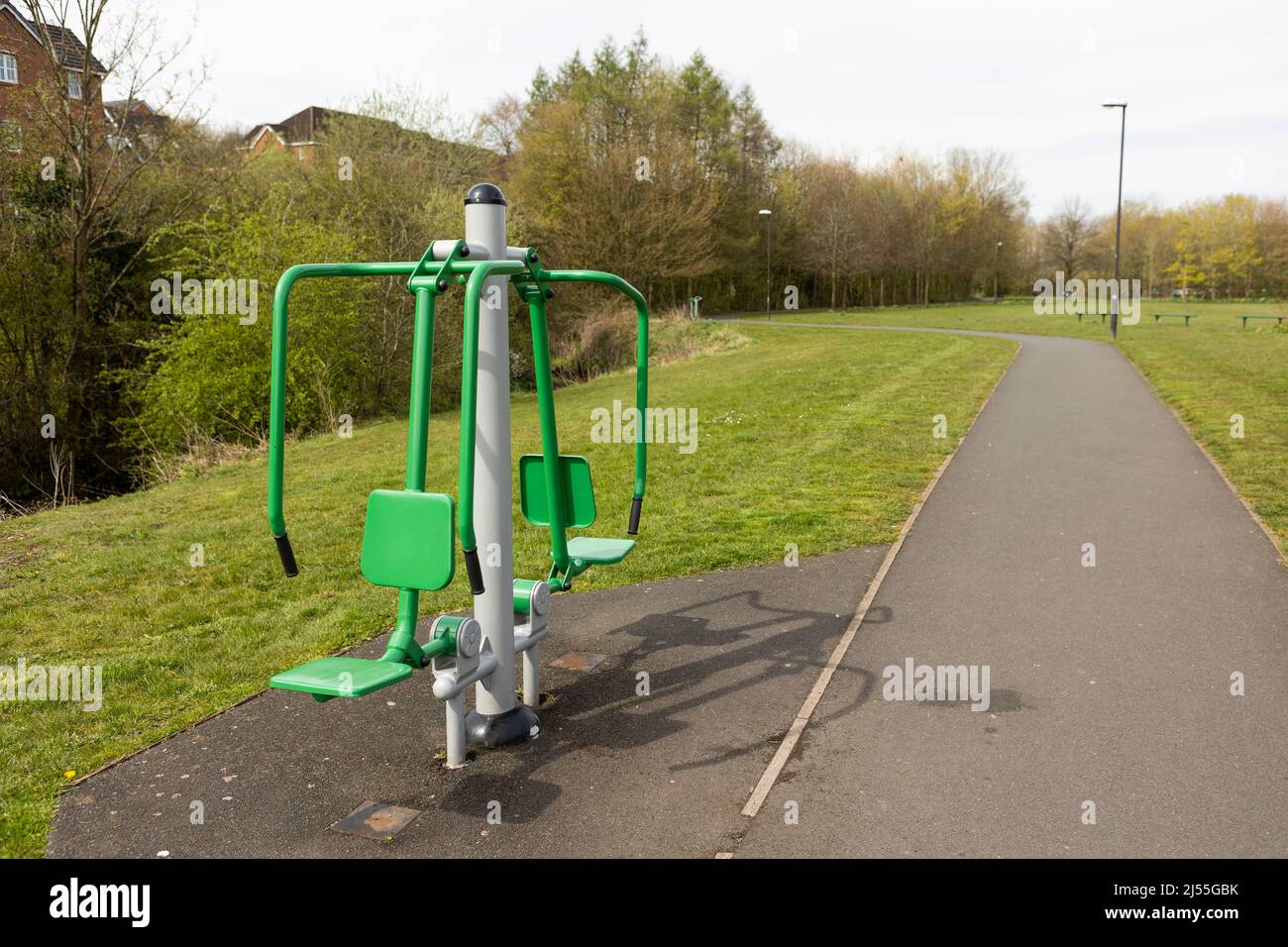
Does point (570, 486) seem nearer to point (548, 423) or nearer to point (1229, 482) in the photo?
point (548, 423)

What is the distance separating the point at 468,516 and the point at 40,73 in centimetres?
2049

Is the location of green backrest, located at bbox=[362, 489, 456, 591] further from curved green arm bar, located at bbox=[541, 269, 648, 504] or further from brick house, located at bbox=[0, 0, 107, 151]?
brick house, located at bbox=[0, 0, 107, 151]

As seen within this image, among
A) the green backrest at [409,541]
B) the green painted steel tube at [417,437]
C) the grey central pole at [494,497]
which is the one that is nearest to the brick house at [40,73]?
the grey central pole at [494,497]

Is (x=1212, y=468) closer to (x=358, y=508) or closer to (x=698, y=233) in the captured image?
(x=358, y=508)

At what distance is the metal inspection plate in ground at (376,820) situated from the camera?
12.5 ft

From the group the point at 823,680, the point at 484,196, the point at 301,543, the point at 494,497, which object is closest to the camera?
the point at 484,196

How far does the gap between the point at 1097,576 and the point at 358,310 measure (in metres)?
17.9

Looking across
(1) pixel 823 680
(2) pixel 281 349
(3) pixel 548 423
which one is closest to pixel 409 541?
(2) pixel 281 349

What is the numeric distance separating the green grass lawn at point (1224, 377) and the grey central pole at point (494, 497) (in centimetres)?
637

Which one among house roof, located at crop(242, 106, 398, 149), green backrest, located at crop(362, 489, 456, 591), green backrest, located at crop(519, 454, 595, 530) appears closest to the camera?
green backrest, located at crop(362, 489, 456, 591)

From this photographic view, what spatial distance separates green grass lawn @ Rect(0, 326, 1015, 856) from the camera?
5.14 meters

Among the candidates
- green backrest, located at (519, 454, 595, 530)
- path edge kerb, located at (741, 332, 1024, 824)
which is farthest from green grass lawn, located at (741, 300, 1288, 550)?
green backrest, located at (519, 454, 595, 530)

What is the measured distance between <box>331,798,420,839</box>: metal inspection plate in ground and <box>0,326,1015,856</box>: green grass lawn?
1.16m

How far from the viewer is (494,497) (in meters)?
4.55
